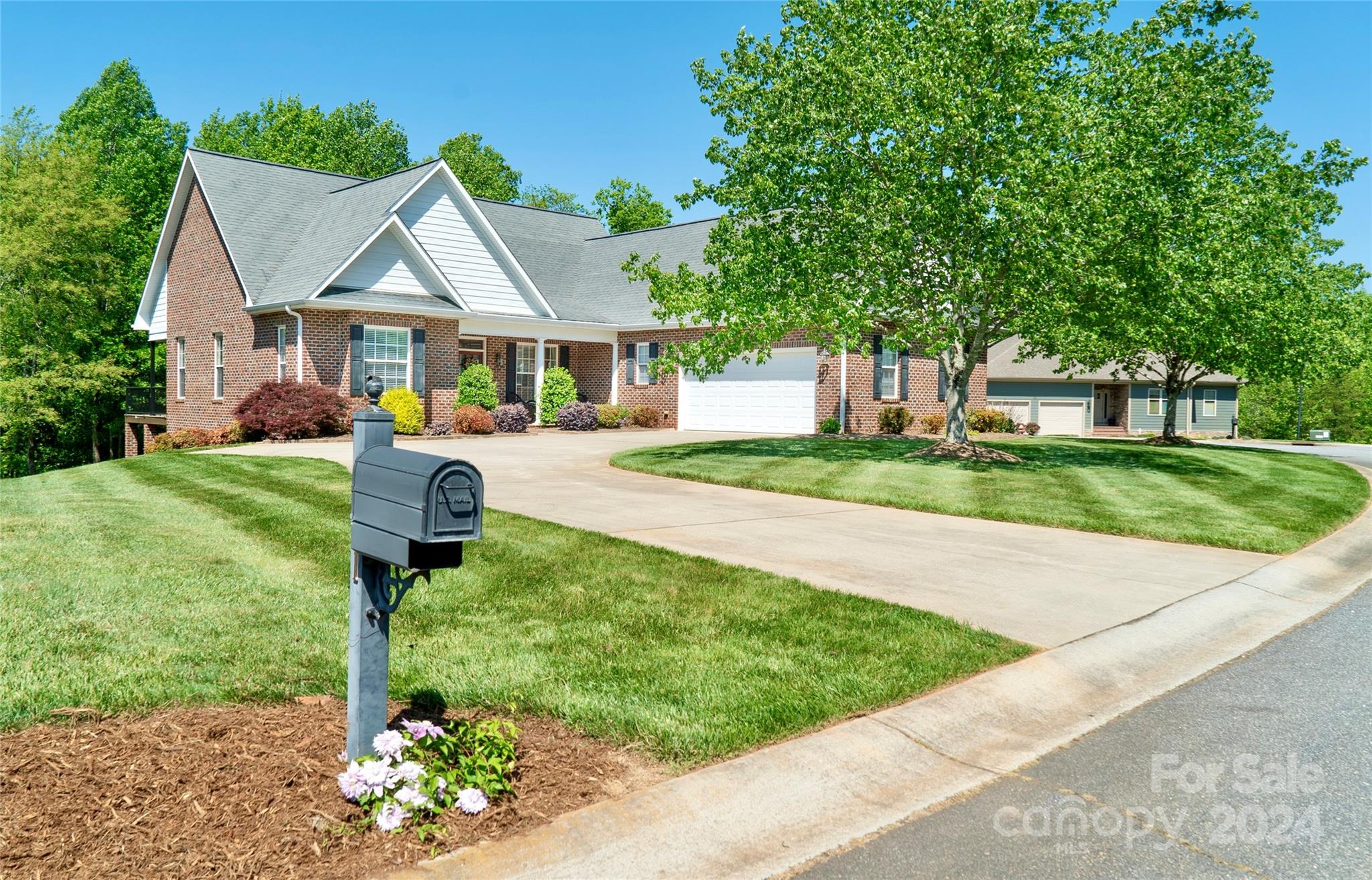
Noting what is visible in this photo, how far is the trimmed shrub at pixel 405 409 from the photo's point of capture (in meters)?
23.7

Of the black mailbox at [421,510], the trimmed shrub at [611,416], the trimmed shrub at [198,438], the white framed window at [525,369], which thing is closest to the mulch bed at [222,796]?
the black mailbox at [421,510]

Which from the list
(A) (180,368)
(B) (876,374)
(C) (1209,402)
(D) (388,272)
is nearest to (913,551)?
(B) (876,374)

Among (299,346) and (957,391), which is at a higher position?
(299,346)

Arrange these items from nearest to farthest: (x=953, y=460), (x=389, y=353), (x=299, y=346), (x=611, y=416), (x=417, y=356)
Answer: (x=953, y=460) → (x=299, y=346) → (x=389, y=353) → (x=417, y=356) → (x=611, y=416)

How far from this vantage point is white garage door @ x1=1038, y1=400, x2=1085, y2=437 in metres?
48.2

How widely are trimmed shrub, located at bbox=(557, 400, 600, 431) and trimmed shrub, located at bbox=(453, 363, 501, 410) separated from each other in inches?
88.1

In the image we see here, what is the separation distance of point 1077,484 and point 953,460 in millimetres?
3727

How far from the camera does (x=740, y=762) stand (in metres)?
4.08

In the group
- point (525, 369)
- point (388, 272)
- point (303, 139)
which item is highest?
point (303, 139)

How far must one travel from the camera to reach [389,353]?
989 inches

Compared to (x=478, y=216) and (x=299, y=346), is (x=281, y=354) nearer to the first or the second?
(x=299, y=346)

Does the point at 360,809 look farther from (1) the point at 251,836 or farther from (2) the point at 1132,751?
(2) the point at 1132,751

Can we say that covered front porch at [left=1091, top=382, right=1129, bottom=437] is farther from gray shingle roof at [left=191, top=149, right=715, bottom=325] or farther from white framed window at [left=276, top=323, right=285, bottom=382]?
white framed window at [left=276, top=323, right=285, bottom=382]

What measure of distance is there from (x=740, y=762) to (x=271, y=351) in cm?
2381
